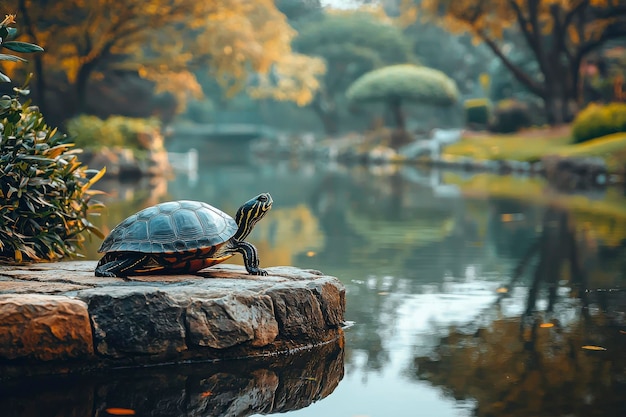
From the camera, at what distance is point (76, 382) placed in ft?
14.4

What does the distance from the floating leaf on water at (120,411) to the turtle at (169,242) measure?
1.34m

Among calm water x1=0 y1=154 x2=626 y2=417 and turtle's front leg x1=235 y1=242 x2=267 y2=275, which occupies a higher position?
turtle's front leg x1=235 y1=242 x2=267 y2=275

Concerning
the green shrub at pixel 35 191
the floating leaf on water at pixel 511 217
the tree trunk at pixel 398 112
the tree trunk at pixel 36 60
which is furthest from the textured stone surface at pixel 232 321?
the tree trunk at pixel 398 112

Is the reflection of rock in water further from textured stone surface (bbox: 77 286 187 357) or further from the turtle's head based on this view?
the turtle's head

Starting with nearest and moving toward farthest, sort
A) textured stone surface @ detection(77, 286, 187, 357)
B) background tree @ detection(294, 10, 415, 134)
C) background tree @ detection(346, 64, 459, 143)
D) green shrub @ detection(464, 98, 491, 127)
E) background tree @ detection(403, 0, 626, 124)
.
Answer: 1. textured stone surface @ detection(77, 286, 187, 357)
2. background tree @ detection(403, 0, 626, 124)
3. green shrub @ detection(464, 98, 491, 127)
4. background tree @ detection(346, 64, 459, 143)
5. background tree @ detection(294, 10, 415, 134)

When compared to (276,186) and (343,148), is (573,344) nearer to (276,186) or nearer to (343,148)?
(276,186)

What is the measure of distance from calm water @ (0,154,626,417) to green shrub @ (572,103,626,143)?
44.3 feet

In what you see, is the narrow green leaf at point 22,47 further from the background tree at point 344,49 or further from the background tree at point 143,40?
the background tree at point 344,49

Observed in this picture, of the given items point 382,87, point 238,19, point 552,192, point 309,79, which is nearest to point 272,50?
point 238,19

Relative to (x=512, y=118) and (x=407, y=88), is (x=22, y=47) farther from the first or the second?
(x=407, y=88)

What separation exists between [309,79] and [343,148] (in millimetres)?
4862

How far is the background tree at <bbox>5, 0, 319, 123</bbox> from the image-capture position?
25.5m

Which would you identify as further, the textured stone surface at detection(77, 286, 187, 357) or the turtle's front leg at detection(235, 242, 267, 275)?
the turtle's front leg at detection(235, 242, 267, 275)

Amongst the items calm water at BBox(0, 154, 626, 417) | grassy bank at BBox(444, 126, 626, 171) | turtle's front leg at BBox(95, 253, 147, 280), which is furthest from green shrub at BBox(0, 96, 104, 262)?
grassy bank at BBox(444, 126, 626, 171)
